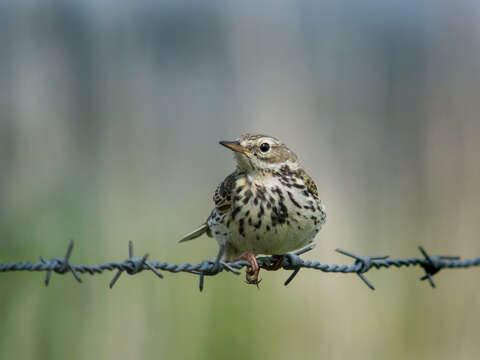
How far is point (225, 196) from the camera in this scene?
167 inches

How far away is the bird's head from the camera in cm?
439

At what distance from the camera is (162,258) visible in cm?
639

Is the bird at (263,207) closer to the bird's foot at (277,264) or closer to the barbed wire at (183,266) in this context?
the bird's foot at (277,264)

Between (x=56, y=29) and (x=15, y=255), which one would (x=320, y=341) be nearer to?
(x=15, y=255)

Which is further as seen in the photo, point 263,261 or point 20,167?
point 20,167

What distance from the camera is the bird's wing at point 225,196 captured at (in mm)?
4195

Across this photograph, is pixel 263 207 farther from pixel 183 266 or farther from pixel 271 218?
pixel 183 266

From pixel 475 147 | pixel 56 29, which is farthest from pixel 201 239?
pixel 56 29

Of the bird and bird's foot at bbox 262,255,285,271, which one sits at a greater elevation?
the bird

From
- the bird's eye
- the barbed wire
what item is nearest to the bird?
the bird's eye

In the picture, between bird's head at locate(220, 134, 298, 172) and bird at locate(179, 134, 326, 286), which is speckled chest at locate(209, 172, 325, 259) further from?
bird's head at locate(220, 134, 298, 172)

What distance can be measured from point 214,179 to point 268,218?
12.3 ft

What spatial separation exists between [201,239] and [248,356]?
1271 mm

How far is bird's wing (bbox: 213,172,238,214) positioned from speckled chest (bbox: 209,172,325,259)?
0.11 feet
